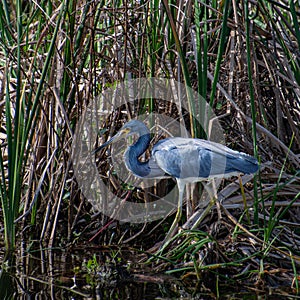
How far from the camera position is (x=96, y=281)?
3.67 meters

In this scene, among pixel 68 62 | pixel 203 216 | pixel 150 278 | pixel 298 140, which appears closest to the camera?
pixel 150 278

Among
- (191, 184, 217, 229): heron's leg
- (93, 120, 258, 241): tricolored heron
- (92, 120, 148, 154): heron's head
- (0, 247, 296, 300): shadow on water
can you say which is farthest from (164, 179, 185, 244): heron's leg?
(92, 120, 148, 154): heron's head

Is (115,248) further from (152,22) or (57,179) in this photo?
(152,22)

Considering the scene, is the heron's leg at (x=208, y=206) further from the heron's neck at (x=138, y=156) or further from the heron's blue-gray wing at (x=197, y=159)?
the heron's neck at (x=138, y=156)

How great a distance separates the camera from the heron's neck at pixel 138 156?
432cm

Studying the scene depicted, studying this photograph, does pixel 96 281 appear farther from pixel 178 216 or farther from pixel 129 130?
pixel 129 130

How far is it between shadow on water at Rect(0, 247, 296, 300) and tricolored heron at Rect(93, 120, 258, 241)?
0.42m

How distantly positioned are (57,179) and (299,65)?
1.86 metres

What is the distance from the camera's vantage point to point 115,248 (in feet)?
13.9

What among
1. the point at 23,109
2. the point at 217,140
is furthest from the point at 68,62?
the point at 217,140

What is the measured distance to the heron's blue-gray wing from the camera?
13.2ft

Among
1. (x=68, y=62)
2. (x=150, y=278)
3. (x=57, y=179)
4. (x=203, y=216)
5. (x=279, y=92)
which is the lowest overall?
(x=150, y=278)

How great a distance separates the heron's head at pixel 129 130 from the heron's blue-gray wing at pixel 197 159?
199 millimetres

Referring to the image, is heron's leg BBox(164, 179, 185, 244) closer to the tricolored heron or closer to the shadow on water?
the tricolored heron
